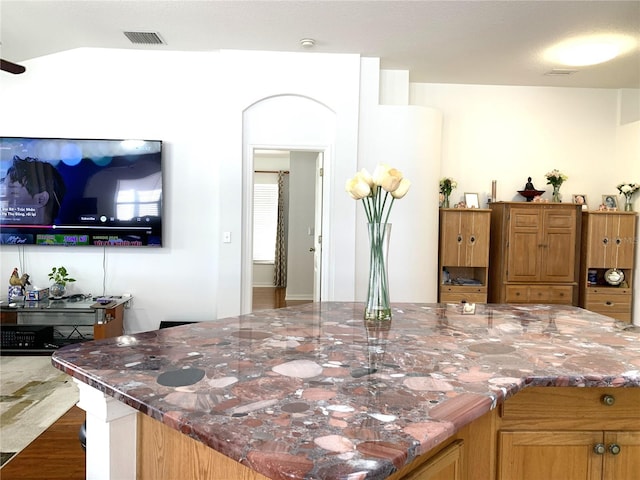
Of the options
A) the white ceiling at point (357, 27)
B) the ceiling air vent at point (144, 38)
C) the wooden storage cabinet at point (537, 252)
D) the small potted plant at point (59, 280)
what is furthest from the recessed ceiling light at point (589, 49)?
the small potted plant at point (59, 280)

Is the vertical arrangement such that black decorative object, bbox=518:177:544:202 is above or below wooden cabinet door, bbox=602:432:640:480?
above

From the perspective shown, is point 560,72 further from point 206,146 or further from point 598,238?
point 206,146

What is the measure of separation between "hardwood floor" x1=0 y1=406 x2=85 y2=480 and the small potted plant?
76.2 inches

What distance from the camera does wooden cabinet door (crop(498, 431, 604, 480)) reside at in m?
1.37

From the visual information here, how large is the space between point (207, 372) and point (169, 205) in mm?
3817

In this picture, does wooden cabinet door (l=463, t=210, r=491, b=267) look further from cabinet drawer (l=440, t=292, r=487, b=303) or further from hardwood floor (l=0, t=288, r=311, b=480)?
hardwood floor (l=0, t=288, r=311, b=480)

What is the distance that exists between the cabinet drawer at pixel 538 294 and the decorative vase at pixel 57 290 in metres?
4.37

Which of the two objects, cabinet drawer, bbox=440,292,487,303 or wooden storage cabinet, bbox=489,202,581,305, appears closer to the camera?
wooden storage cabinet, bbox=489,202,581,305

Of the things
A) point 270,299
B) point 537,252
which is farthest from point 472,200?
point 270,299

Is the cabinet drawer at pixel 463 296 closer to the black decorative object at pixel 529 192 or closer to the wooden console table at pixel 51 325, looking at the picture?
the black decorative object at pixel 529 192

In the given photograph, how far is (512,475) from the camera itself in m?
1.37

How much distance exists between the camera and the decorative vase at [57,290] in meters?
4.59

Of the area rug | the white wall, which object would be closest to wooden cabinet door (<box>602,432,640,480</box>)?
the area rug

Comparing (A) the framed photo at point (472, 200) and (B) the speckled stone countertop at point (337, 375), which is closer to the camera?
(B) the speckled stone countertop at point (337, 375)
